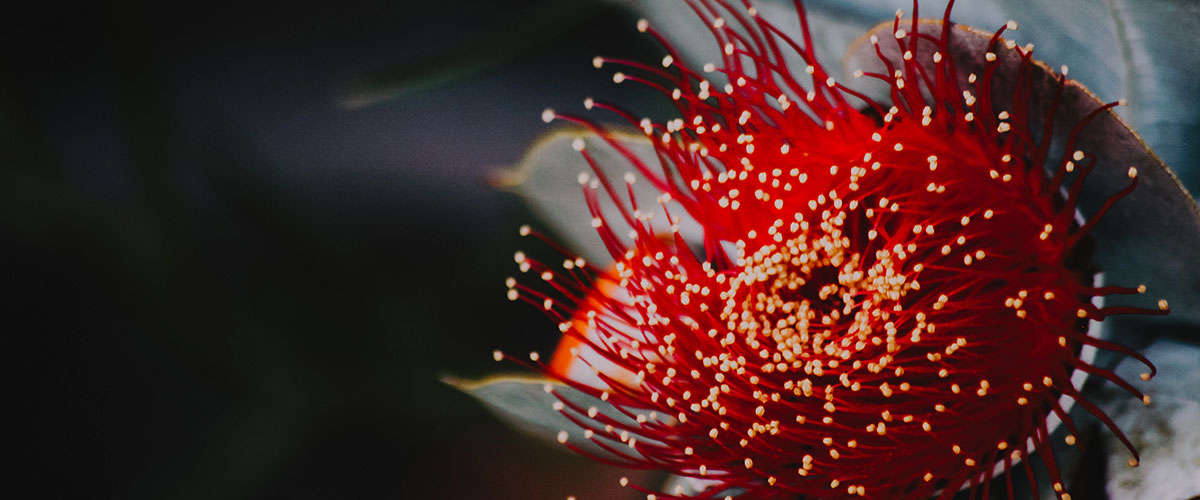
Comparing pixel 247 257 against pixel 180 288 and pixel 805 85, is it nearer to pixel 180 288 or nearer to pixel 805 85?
pixel 180 288

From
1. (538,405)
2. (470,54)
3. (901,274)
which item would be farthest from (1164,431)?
(470,54)

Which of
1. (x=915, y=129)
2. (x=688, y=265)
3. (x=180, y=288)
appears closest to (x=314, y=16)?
(x=180, y=288)

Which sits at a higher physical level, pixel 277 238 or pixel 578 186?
pixel 578 186

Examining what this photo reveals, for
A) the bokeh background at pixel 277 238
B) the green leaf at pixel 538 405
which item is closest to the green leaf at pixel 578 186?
the bokeh background at pixel 277 238

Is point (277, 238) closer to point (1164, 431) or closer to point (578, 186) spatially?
point (578, 186)

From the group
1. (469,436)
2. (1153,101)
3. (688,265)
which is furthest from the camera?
(469,436)

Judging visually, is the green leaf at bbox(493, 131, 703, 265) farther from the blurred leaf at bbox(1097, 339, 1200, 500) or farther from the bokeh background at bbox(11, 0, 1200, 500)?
the blurred leaf at bbox(1097, 339, 1200, 500)

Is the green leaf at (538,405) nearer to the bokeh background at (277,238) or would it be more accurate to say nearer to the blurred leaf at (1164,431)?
the bokeh background at (277,238)
